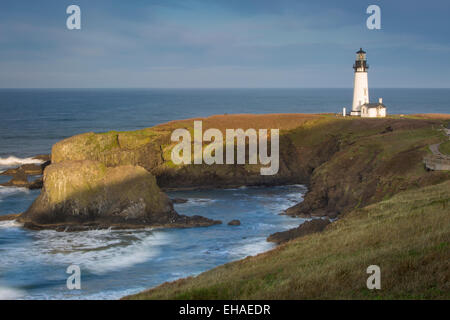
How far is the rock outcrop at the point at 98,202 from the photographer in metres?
40.2

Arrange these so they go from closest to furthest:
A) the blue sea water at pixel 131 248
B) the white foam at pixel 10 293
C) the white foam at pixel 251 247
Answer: the white foam at pixel 10 293 < the blue sea water at pixel 131 248 < the white foam at pixel 251 247

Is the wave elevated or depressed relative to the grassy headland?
depressed

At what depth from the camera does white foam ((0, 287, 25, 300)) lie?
26766mm

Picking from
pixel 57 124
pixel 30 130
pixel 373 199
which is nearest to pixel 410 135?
pixel 373 199

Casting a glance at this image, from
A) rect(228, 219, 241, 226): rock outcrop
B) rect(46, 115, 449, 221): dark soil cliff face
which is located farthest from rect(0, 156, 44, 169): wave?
rect(228, 219, 241, 226): rock outcrop

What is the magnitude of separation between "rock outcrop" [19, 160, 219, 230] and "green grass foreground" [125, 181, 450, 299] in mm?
18986

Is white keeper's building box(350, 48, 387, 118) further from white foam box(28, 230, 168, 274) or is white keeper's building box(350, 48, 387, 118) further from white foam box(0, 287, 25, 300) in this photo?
white foam box(0, 287, 25, 300)

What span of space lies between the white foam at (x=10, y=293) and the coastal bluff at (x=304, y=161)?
1247 centimetres

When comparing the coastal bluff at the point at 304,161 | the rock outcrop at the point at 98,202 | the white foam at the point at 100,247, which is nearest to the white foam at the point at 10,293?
the white foam at the point at 100,247

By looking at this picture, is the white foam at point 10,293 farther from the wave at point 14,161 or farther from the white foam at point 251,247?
the wave at point 14,161

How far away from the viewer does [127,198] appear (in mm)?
41125

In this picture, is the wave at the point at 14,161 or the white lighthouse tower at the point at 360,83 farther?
the white lighthouse tower at the point at 360,83
